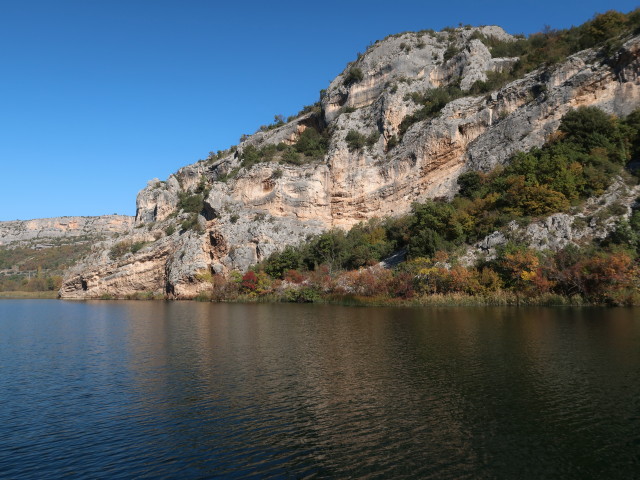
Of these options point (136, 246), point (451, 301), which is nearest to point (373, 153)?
point (451, 301)

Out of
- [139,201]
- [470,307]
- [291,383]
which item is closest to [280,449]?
[291,383]

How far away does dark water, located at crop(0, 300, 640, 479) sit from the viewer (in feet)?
25.6

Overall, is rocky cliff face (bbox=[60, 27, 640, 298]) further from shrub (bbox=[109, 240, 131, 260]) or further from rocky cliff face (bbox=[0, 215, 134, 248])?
rocky cliff face (bbox=[0, 215, 134, 248])

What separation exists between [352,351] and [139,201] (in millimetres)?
75097

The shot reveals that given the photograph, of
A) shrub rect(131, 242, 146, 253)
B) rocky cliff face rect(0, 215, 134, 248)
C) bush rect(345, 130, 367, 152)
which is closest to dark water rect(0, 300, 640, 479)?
bush rect(345, 130, 367, 152)

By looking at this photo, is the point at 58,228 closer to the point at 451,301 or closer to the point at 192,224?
the point at 192,224

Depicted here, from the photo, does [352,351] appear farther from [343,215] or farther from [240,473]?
[343,215]

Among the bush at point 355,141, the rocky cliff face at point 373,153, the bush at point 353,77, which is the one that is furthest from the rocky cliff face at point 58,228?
the bush at point 355,141

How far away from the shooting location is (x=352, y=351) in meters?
17.0

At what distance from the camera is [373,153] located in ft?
192

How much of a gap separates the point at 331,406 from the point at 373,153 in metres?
50.7

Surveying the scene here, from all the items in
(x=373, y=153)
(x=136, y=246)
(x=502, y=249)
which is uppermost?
(x=373, y=153)

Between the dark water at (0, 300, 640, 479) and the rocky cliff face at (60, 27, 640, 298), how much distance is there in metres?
32.9

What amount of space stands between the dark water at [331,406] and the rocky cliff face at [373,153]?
32854 mm
